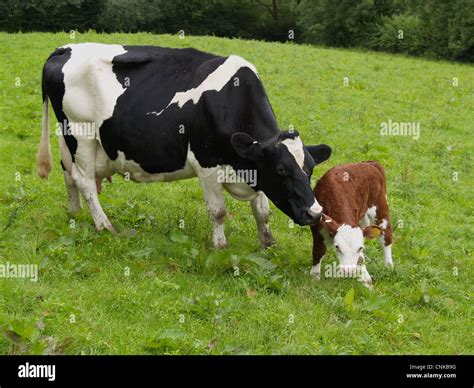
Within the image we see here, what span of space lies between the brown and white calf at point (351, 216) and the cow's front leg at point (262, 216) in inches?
29.4

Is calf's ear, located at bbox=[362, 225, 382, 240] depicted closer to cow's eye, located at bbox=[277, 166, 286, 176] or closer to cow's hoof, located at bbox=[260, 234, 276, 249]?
cow's eye, located at bbox=[277, 166, 286, 176]

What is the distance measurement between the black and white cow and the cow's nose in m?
0.01

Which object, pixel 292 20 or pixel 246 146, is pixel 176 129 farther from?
pixel 292 20

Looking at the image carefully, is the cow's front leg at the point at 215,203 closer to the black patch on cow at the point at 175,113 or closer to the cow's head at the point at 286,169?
the black patch on cow at the point at 175,113

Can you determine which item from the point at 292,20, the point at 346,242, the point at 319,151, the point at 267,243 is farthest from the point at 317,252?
the point at 292,20

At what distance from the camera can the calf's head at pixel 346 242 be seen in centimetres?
734

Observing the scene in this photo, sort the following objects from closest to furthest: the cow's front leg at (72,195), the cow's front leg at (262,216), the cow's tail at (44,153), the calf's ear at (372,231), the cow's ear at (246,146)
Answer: the cow's ear at (246,146) < the calf's ear at (372,231) < the cow's front leg at (262,216) < the cow's front leg at (72,195) < the cow's tail at (44,153)

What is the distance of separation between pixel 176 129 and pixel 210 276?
2.00 m

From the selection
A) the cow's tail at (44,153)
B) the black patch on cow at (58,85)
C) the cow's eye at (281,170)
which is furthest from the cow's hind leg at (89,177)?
the cow's eye at (281,170)

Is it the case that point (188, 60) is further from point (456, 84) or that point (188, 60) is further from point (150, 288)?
point (456, 84)

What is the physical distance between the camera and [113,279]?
7422mm

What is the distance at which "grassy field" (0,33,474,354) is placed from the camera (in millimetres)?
6305

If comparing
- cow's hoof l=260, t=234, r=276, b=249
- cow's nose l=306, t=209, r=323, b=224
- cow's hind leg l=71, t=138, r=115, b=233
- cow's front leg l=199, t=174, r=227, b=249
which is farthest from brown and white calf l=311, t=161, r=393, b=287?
cow's hind leg l=71, t=138, r=115, b=233
